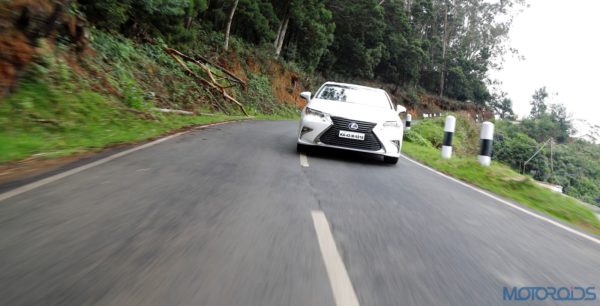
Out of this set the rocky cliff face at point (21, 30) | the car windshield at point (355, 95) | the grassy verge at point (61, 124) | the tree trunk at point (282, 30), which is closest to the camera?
the grassy verge at point (61, 124)

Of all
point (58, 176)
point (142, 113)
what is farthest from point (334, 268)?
point (142, 113)

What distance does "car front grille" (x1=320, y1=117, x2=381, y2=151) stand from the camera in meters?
8.15

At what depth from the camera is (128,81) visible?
12961 mm

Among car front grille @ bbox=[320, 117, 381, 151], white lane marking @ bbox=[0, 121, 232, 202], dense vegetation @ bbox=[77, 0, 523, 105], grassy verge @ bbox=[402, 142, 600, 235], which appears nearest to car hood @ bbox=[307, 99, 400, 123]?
car front grille @ bbox=[320, 117, 381, 151]

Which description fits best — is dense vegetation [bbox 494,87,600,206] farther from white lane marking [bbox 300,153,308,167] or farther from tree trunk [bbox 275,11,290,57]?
white lane marking [bbox 300,153,308,167]

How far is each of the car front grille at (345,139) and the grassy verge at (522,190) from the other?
6.58ft

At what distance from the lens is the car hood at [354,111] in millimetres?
8273

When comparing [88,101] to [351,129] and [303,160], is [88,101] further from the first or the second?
[351,129]

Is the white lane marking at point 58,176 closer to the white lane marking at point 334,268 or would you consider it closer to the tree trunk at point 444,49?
the white lane marking at point 334,268

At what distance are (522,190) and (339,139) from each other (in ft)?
11.0

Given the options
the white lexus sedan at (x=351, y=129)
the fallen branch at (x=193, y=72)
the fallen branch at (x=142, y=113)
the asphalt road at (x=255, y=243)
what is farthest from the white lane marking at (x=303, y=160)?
the fallen branch at (x=193, y=72)

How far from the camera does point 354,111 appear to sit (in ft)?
27.8

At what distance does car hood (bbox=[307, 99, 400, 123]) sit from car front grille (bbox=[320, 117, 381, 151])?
10cm

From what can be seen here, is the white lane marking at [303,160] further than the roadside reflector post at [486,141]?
No
